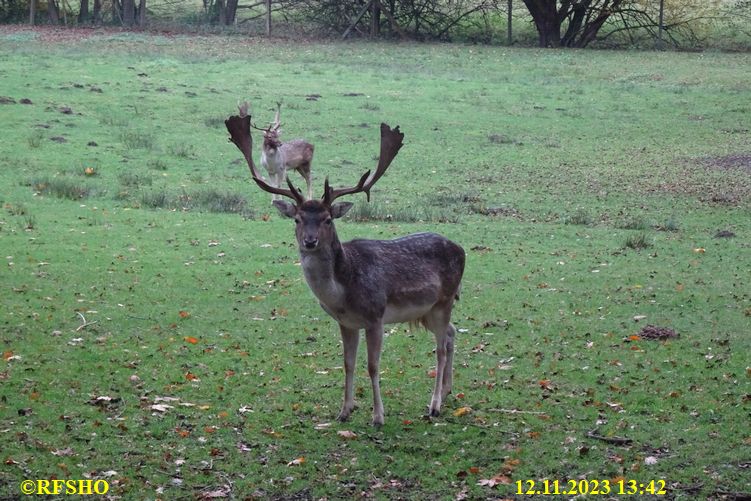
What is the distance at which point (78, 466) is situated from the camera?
747 cm

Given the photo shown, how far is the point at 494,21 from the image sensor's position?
1714 inches

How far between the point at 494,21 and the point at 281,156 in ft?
84.7

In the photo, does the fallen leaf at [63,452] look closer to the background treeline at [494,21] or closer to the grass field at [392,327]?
the grass field at [392,327]

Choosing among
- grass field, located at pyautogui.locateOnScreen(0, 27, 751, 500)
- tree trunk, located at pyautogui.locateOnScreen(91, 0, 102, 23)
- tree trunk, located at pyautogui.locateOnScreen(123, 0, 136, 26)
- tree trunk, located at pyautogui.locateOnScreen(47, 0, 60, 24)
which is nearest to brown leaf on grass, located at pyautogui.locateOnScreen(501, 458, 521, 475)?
grass field, located at pyautogui.locateOnScreen(0, 27, 751, 500)

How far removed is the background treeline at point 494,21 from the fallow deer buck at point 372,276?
33134mm

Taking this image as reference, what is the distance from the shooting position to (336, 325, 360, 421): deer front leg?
8719 millimetres

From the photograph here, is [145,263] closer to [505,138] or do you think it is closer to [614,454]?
[614,454]

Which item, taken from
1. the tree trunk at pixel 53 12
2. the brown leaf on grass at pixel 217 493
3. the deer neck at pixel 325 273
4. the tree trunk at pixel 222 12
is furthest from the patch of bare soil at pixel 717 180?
the tree trunk at pixel 53 12

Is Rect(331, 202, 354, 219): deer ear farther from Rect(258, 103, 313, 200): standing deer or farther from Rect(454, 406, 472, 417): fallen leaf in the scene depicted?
Rect(258, 103, 313, 200): standing deer

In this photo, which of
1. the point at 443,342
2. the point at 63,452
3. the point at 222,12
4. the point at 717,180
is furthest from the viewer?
the point at 222,12

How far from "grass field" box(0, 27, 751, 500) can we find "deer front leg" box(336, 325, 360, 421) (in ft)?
0.39

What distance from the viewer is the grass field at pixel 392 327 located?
7.86m

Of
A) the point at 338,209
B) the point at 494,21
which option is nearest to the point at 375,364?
the point at 338,209

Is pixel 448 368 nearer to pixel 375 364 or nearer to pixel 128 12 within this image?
pixel 375 364
